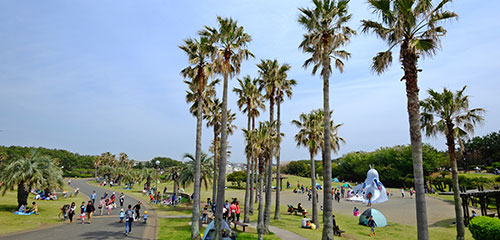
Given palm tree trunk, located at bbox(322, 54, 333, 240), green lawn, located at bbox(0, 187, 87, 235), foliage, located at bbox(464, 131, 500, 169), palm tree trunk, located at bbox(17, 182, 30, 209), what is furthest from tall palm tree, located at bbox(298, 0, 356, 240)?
foliage, located at bbox(464, 131, 500, 169)

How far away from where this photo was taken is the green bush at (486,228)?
14.6 meters

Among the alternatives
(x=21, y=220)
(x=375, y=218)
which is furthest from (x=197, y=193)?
(x=375, y=218)

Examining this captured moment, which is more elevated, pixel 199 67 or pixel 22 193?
pixel 199 67

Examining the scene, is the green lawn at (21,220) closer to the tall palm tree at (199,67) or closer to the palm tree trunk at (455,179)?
the tall palm tree at (199,67)

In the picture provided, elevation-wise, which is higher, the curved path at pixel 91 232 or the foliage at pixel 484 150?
the foliage at pixel 484 150

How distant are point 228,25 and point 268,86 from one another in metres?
7.47

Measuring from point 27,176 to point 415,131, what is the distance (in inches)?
1129

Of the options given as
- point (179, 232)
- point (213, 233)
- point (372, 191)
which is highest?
point (372, 191)

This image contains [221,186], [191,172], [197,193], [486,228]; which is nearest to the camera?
[486,228]

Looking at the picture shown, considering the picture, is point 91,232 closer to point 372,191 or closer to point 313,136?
point 313,136

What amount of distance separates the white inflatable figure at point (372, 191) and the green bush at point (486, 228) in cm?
2403

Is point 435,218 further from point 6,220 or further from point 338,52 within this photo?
point 6,220

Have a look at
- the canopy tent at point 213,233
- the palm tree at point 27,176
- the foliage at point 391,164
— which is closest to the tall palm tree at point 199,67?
the canopy tent at point 213,233

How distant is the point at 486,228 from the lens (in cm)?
1494
